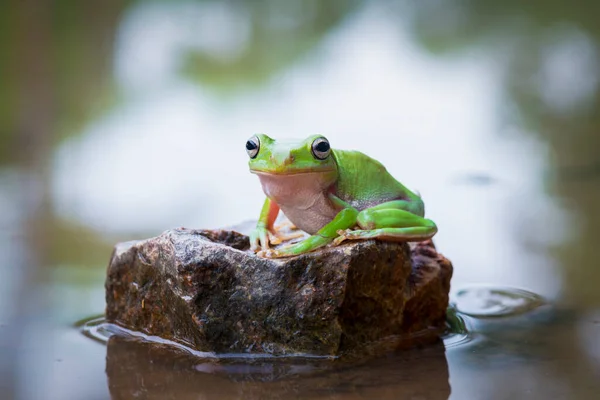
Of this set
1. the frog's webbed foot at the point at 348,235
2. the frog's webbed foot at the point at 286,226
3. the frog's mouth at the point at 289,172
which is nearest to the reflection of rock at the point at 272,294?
the frog's webbed foot at the point at 348,235

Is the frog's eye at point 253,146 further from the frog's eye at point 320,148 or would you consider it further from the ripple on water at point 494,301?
the ripple on water at point 494,301

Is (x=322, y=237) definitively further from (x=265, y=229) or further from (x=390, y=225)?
(x=265, y=229)

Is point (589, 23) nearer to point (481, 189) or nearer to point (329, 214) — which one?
point (481, 189)

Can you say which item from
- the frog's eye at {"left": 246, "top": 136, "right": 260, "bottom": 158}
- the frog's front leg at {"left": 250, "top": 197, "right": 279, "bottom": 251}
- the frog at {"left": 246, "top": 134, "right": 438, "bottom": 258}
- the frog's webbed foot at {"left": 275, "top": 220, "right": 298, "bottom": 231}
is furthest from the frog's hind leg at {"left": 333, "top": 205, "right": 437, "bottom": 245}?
the frog's webbed foot at {"left": 275, "top": 220, "right": 298, "bottom": 231}

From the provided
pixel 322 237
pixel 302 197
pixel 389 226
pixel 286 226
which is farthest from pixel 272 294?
pixel 286 226

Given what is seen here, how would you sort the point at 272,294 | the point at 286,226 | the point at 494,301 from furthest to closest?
the point at 494,301 → the point at 286,226 → the point at 272,294

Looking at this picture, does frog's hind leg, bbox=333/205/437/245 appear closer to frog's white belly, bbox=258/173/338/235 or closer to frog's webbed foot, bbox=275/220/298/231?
frog's white belly, bbox=258/173/338/235
